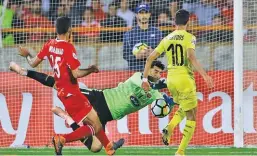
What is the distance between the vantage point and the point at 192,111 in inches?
557

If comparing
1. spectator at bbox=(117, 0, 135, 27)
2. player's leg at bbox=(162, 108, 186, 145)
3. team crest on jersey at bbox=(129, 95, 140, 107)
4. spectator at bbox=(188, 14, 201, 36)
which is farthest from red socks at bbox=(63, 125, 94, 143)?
spectator at bbox=(117, 0, 135, 27)

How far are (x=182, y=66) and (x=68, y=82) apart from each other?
1946 millimetres

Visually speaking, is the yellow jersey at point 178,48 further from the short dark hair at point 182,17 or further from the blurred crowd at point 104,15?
the blurred crowd at point 104,15

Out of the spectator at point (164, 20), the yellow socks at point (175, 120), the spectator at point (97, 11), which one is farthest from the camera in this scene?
the spectator at point (97, 11)

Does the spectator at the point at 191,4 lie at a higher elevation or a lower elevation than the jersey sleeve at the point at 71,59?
higher

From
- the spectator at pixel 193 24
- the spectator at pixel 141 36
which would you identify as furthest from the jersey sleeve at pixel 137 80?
the spectator at pixel 193 24

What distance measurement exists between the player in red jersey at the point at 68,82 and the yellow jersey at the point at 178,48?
1492 millimetres

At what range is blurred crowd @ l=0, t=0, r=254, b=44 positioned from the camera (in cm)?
1777

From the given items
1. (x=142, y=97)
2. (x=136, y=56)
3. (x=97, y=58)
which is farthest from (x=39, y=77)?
(x=97, y=58)

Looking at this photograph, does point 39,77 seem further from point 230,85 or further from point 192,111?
point 230,85

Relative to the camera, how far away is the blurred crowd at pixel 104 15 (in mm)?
17766

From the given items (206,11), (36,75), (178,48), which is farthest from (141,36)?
(36,75)

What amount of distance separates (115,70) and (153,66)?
126 inches

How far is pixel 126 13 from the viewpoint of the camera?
18719 mm
